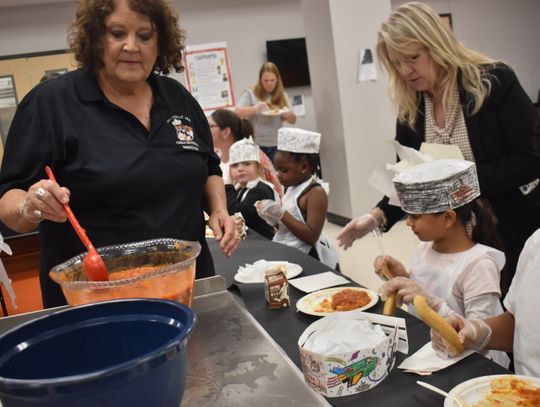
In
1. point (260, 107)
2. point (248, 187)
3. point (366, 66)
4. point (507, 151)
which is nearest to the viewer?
point (507, 151)

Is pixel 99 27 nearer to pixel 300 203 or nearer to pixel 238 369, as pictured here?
pixel 238 369

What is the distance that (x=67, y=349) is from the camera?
0.60 metres

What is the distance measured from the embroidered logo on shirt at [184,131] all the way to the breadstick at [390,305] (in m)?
0.68

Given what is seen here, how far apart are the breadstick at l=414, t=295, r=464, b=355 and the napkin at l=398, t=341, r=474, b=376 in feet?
0.10

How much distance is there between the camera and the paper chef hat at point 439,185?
4.90ft

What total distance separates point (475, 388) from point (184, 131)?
0.97 metres

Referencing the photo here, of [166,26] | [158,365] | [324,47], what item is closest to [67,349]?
[158,365]

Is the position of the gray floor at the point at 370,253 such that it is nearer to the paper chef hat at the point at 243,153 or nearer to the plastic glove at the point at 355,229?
the paper chef hat at the point at 243,153

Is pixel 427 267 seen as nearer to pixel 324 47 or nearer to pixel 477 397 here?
pixel 477 397

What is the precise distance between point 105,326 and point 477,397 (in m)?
0.66

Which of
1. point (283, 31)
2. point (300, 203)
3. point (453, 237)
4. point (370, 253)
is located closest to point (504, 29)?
point (283, 31)

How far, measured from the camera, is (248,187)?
10.7 ft

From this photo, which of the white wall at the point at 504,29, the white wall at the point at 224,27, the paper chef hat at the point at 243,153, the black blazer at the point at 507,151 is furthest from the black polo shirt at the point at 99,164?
the white wall at the point at 504,29

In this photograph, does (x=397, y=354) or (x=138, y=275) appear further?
(x=397, y=354)
